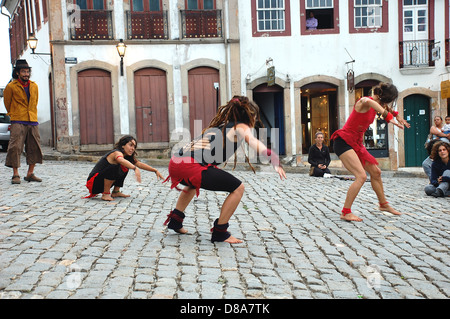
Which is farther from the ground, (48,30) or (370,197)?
(48,30)

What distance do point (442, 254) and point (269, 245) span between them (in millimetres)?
1609

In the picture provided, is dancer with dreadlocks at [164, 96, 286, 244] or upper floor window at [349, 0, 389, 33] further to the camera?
upper floor window at [349, 0, 389, 33]

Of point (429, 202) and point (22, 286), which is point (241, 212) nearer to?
point (429, 202)

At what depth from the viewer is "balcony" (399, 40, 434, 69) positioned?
1925cm

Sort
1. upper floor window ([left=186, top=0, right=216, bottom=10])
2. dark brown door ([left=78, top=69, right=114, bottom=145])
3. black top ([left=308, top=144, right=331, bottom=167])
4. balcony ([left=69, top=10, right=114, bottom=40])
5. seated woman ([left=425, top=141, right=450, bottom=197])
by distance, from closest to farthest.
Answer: seated woman ([left=425, top=141, right=450, bottom=197]) < black top ([left=308, top=144, right=331, bottom=167]) < balcony ([left=69, top=10, right=114, bottom=40]) < dark brown door ([left=78, top=69, right=114, bottom=145]) < upper floor window ([left=186, top=0, right=216, bottom=10])

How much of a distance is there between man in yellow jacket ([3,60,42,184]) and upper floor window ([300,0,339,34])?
12.1 metres

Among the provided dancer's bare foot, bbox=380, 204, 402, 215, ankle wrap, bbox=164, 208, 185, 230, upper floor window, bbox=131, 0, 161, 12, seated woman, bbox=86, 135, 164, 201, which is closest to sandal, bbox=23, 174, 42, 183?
seated woman, bbox=86, 135, 164, 201

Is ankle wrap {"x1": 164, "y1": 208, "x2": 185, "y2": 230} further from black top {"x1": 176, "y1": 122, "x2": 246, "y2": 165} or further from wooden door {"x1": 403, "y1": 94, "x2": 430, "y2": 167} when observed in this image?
wooden door {"x1": 403, "y1": 94, "x2": 430, "y2": 167}

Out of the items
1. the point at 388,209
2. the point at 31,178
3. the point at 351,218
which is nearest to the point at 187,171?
the point at 351,218

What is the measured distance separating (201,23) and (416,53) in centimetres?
783

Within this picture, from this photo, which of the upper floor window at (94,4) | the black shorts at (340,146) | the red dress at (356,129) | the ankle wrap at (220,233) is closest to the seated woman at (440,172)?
the red dress at (356,129)

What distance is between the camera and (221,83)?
62.7ft

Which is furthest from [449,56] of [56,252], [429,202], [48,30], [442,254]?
[56,252]

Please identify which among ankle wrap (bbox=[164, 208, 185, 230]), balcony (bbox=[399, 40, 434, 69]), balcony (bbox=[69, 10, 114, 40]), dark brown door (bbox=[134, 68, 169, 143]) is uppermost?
balcony (bbox=[69, 10, 114, 40])
